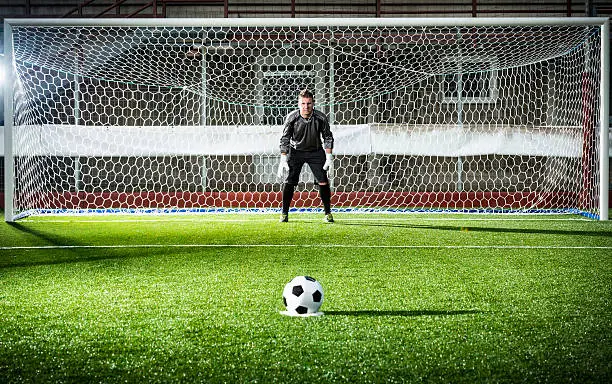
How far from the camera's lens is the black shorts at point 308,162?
382 inches

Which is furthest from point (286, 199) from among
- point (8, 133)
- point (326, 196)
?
point (8, 133)

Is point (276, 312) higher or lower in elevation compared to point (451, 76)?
lower

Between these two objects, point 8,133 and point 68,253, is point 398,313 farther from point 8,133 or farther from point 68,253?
point 8,133

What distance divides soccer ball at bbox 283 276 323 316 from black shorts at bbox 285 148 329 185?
567cm

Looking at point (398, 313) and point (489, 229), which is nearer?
point (398, 313)

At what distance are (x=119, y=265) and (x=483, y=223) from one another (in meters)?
5.17

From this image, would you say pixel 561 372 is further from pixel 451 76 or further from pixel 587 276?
pixel 451 76

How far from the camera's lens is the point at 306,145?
31.8 feet

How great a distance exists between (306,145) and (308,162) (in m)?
0.21

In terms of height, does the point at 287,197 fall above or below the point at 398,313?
above

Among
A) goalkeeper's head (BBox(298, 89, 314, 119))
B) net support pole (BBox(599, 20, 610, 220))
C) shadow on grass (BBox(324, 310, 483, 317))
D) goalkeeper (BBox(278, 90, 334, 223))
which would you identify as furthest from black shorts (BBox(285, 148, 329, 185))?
shadow on grass (BBox(324, 310, 483, 317))

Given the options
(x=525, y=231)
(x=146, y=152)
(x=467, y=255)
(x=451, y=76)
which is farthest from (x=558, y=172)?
(x=467, y=255)

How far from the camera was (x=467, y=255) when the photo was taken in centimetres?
646

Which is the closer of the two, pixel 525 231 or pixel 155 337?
pixel 155 337
